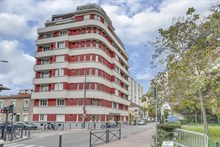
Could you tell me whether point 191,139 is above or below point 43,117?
above

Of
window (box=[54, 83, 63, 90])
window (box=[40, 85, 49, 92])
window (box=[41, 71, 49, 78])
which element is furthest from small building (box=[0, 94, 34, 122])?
window (box=[54, 83, 63, 90])

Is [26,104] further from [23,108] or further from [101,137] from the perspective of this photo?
[101,137]

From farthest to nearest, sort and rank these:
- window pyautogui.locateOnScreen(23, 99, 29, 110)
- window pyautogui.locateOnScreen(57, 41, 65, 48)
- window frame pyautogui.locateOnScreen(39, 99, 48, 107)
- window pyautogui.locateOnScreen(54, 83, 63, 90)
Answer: window pyautogui.locateOnScreen(23, 99, 29, 110)
window pyautogui.locateOnScreen(57, 41, 65, 48)
window frame pyautogui.locateOnScreen(39, 99, 48, 107)
window pyautogui.locateOnScreen(54, 83, 63, 90)

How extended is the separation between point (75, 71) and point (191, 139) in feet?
119

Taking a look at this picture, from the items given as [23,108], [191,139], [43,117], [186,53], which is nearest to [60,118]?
[43,117]

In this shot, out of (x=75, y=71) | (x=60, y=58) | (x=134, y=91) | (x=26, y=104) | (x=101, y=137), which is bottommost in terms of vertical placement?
(x=101, y=137)

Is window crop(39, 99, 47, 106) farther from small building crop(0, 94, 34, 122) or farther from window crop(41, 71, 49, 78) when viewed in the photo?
window crop(41, 71, 49, 78)

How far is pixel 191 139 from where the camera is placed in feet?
28.3

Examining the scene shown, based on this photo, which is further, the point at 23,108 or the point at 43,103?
the point at 23,108

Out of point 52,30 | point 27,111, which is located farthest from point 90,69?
point 27,111

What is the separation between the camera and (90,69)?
4219cm

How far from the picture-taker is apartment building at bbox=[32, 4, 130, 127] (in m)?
41.4

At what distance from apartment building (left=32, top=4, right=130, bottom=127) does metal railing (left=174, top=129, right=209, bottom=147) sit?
96.1 ft

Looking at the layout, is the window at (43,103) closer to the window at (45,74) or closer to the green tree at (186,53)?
the window at (45,74)
